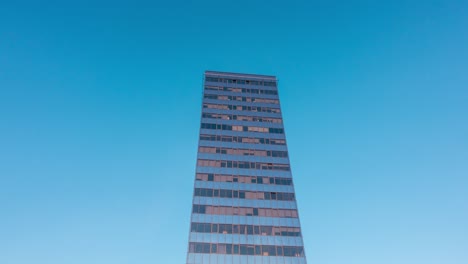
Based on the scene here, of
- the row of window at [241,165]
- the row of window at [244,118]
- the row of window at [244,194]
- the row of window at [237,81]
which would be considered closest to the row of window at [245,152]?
the row of window at [241,165]

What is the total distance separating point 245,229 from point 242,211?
372cm

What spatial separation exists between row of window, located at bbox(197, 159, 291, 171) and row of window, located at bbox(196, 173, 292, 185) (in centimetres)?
251

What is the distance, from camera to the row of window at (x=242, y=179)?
71.1 meters

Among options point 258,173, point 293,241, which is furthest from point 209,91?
point 293,241

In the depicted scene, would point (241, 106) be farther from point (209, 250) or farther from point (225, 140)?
Result: point (209, 250)

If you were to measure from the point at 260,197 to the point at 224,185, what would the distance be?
25.2 feet

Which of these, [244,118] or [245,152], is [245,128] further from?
[245,152]

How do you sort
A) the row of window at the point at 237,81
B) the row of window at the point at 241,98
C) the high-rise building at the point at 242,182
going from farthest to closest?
1. the row of window at the point at 237,81
2. the row of window at the point at 241,98
3. the high-rise building at the point at 242,182

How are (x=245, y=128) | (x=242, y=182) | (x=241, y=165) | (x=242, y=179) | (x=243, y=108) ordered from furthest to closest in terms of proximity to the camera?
(x=243, y=108)
(x=245, y=128)
(x=241, y=165)
(x=242, y=179)
(x=242, y=182)

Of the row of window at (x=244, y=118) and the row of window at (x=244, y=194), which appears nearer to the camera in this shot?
the row of window at (x=244, y=194)

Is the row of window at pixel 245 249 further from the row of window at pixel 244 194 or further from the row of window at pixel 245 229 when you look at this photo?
the row of window at pixel 244 194

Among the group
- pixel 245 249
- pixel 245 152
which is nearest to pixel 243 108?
pixel 245 152

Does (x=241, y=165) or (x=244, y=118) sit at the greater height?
(x=244, y=118)

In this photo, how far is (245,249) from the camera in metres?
62.0
